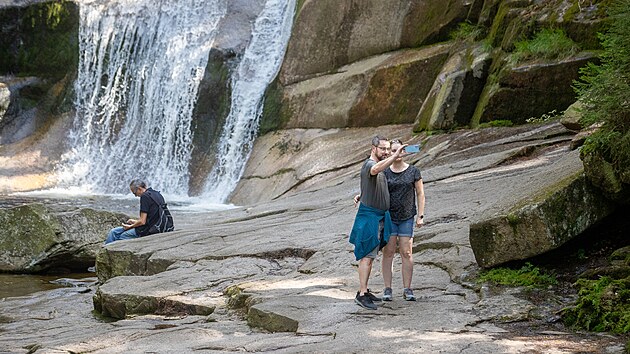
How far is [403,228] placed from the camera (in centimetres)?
795

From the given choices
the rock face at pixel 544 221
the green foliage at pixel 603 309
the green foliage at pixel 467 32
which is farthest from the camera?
the green foliage at pixel 467 32

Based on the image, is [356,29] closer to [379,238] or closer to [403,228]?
[403,228]

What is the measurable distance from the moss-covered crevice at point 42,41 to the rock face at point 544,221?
21.7 m

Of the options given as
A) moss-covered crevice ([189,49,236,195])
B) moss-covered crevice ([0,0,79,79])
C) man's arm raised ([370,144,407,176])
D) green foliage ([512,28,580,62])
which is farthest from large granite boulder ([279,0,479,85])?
man's arm raised ([370,144,407,176])

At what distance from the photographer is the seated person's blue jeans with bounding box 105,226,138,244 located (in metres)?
13.4

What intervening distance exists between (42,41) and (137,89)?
12.4 ft

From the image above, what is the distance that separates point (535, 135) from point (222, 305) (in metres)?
7.94

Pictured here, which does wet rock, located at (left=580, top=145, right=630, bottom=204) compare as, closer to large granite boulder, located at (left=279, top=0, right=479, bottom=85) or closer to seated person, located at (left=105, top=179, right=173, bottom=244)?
seated person, located at (left=105, top=179, right=173, bottom=244)

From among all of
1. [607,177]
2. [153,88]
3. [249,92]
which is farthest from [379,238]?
[153,88]

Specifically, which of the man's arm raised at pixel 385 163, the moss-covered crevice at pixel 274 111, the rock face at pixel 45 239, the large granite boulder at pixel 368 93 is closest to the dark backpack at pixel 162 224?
the rock face at pixel 45 239

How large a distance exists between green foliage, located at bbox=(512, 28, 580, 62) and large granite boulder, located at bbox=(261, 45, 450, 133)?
3022mm

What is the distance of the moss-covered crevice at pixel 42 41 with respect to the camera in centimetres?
2700

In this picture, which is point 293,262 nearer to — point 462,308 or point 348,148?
point 462,308

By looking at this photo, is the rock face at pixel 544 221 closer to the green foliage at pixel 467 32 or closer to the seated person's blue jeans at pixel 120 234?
the seated person's blue jeans at pixel 120 234
